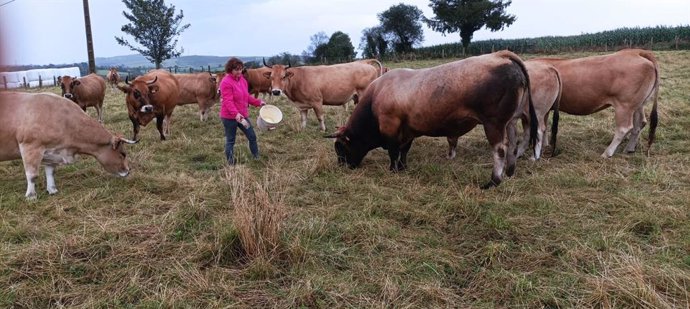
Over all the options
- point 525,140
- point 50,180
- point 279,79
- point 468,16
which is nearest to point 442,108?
point 525,140

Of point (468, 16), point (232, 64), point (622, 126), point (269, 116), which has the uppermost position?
point (468, 16)

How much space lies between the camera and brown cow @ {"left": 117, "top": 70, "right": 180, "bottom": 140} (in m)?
9.53

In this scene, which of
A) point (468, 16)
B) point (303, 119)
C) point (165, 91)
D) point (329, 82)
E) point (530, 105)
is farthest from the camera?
point (468, 16)

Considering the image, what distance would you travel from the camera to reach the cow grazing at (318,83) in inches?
451

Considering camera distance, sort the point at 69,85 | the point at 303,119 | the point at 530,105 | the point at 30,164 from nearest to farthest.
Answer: the point at 30,164 < the point at 530,105 < the point at 303,119 < the point at 69,85

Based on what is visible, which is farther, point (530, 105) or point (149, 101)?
point (149, 101)

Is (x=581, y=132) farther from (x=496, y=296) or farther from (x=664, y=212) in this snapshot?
(x=496, y=296)

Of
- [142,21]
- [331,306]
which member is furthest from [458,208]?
[142,21]

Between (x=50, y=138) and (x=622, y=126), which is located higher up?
(x=50, y=138)

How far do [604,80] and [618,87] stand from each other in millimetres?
233

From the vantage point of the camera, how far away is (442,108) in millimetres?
6176

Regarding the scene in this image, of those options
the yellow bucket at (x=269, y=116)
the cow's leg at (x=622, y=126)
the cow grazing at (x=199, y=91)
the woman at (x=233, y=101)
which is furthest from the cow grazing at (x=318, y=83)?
the cow's leg at (x=622, y=126)

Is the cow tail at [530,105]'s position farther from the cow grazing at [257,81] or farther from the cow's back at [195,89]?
the cow grazing at [257,81]

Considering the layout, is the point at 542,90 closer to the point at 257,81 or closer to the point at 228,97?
the point at 228,97
